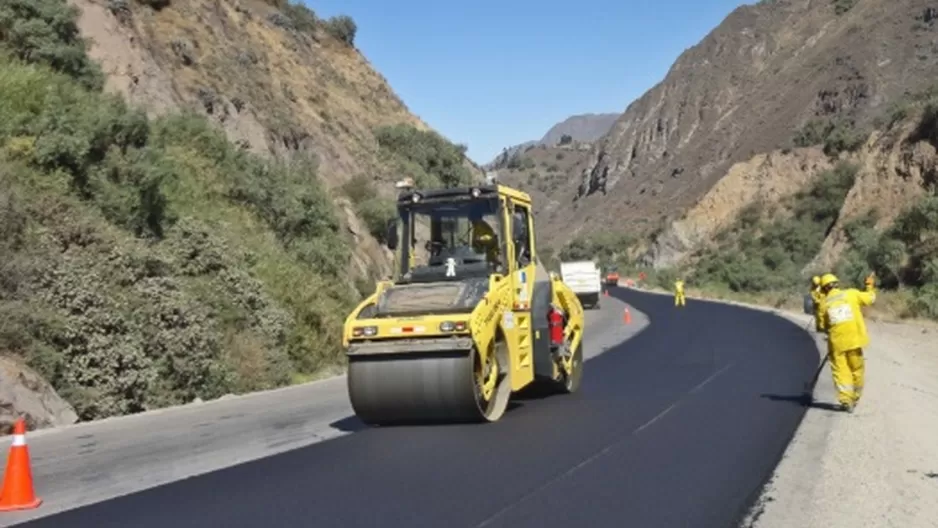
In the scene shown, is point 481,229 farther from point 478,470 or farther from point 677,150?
point 677,150

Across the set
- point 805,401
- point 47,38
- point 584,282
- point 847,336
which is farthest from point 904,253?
point 847,336

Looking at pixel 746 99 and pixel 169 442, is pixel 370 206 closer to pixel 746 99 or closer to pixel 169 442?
pixel 169 442

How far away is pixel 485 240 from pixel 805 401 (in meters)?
Answer: 4.66

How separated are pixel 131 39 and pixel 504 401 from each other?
70.7 feet

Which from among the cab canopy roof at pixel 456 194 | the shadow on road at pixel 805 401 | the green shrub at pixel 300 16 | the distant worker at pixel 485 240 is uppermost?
the green shrub at pixel 300 16

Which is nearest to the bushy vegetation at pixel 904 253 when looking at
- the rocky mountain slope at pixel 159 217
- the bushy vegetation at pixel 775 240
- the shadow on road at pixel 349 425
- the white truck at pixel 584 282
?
the white truck at pixel 584 282

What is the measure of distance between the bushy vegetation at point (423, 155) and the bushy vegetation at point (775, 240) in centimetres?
2511

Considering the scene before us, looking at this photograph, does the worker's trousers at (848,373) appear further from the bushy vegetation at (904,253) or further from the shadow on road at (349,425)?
the bushy vegetation at (904,253)

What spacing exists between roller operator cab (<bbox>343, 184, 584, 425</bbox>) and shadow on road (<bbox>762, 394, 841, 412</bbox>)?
9.39ft

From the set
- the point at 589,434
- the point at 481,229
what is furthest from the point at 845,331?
the point at 481,229

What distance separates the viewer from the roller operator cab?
1121 cm

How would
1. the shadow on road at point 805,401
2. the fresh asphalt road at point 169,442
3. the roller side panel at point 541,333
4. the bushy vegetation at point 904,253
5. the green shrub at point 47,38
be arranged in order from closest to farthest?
the fresh asphalt road at point 169,442
the shadow on road at point 805,401
the roller side panel at point 541,333
the green shrub at point 47,38
the bushy vegetation at point 904,253

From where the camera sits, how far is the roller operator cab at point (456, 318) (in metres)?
11.2

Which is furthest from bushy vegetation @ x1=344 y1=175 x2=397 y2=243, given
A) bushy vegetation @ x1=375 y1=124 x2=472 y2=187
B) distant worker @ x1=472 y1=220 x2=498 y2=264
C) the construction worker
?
the construction worker
